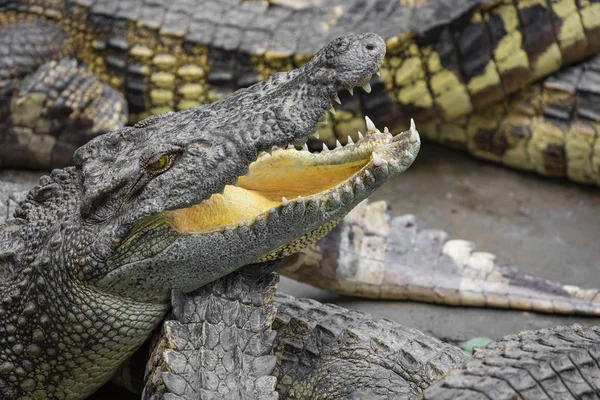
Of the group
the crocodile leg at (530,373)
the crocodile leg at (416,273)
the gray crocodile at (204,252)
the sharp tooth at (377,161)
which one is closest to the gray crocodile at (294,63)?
the crocodile leg at (416,273)

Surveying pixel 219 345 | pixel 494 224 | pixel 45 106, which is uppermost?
pixel 219 345

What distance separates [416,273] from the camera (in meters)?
3.97

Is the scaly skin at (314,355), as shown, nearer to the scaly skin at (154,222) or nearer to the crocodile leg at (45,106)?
the scaly skin at (154,222)

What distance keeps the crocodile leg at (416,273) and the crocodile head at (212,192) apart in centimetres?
111

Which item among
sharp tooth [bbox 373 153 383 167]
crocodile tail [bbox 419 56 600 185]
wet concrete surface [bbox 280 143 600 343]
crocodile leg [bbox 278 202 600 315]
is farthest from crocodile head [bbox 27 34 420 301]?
crocodile tail [bbox 419 56 600 185]

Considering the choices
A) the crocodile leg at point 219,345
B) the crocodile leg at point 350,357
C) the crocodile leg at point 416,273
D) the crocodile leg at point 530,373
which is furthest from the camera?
the crocodile leg at point 416,273

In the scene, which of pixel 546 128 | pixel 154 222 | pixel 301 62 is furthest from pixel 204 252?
pixel 546 128

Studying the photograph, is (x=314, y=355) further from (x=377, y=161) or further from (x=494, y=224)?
(x=494, y=224)

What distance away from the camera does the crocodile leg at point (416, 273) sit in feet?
12.6

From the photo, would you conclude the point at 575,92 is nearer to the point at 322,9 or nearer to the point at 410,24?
the point at 410,24

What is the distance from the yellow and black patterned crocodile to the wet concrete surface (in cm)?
23

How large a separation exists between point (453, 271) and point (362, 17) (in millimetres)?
1633

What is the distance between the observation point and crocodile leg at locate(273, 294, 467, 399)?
2.73m

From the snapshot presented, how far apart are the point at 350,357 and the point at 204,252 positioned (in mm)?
601
